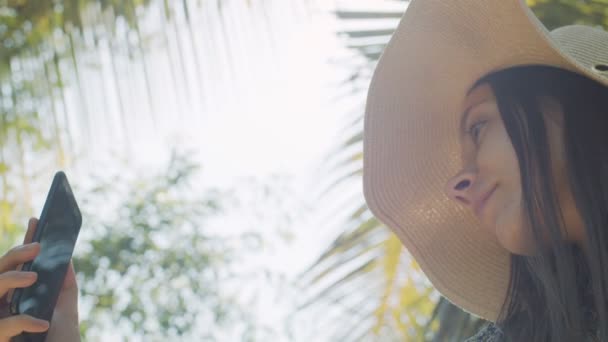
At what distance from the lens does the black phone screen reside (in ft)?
4.17

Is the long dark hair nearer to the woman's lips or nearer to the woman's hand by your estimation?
the woman's lips

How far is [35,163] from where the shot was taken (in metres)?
4.96

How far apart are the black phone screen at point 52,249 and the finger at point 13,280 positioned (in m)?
0.03

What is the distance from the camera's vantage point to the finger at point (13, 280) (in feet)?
4.04

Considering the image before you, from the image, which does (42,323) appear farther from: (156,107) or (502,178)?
(156,107)

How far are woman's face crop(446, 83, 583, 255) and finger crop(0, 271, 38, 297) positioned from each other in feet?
2.15

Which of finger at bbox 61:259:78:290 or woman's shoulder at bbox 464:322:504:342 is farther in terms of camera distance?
woman's shoulder at bbox 464:322:504:342

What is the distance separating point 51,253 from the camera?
1342 millimetres

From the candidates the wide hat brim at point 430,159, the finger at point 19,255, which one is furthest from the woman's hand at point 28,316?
the wide hat brim at point 430,159

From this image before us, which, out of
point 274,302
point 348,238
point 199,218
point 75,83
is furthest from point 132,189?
point 348,238

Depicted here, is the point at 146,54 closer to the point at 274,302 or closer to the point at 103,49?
the point at 103,49

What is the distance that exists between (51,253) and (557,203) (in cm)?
69

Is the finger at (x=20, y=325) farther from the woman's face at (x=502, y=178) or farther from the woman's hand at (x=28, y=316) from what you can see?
the woman's face at (x=502, y=178)

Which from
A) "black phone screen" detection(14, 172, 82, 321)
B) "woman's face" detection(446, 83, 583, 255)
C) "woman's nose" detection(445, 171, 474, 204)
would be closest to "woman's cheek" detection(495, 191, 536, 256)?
"woman's face" detection(446, 83, 583, 255)
